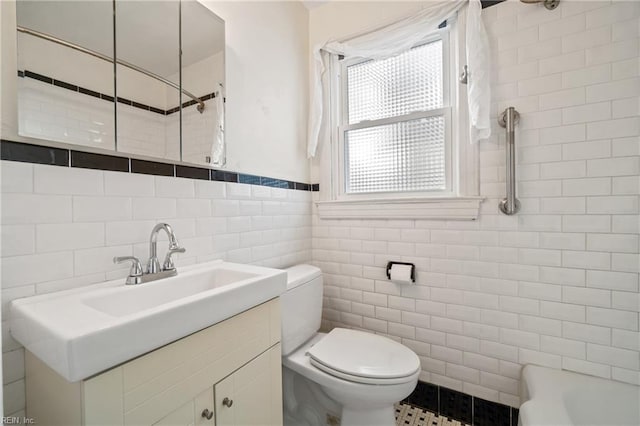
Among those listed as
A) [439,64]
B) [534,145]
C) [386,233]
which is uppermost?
[439,64]

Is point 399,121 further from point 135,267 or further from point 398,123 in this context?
point 135,267

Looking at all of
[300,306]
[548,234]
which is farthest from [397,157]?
[300,306]

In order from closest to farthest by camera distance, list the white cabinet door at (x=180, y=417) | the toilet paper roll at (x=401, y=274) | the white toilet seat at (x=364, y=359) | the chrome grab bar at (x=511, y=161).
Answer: the white cabinet door at (x=180, y=417) → the white toilet seat at (x=364, y=359) → the chrome grab bar at (x=511, y=161) → the toilet paper roll at (x=401, y=274)

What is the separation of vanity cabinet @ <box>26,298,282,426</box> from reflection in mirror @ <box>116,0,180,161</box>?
716 mm

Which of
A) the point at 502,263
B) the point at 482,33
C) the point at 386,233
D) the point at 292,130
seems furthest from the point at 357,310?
the point at 482,33

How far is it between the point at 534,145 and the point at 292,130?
1.34 metres

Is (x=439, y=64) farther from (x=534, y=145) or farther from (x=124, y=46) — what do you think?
(x=124, y=46)

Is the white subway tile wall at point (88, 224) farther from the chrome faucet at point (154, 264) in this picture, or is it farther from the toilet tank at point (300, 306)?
the toilet tank at point (300, 306)

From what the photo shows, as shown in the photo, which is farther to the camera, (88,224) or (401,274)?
(401,274)

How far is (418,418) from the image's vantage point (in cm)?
158

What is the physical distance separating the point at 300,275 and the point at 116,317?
92 cm

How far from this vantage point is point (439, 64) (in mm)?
1653

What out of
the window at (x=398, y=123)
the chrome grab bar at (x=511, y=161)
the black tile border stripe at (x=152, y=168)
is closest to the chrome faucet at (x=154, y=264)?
the black tile border stripe at (x=152, y=168)

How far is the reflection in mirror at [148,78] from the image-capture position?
3.36 feet
